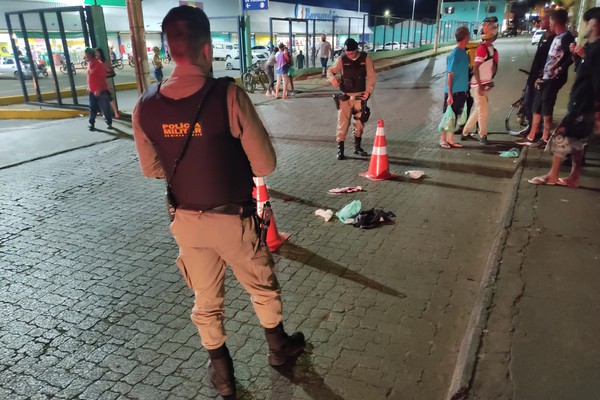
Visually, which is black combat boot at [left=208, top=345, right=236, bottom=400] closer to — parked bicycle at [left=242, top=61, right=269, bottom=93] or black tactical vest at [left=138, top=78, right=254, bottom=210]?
black tactical vest at [left=138, top=78, right=254, bottom=210]

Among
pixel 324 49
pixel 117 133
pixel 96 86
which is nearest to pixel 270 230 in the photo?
pixel 117 133

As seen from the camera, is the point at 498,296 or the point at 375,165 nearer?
the point at 498,296

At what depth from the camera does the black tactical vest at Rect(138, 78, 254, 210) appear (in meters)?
2.11

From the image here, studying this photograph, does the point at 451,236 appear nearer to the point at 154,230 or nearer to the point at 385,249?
the point at 385,249

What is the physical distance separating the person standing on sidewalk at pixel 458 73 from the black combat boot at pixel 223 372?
6180 mm

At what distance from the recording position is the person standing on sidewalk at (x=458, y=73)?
7.18 metres

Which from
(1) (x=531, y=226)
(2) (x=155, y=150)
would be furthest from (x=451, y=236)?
(2) (x=155, y=150)

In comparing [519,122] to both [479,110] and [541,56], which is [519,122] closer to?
[479,110]

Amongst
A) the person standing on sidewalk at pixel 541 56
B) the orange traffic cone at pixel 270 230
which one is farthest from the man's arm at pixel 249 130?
the person standing on sidewalk at pixel 541 56

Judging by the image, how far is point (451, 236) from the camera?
4.73 m

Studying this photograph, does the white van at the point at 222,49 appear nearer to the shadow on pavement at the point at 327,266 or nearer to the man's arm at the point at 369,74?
the man's arm at the point at 369,74

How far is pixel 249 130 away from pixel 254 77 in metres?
15.2

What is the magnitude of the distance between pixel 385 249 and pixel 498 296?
1.34 metres

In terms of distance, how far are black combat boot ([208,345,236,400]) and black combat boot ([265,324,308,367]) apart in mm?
316
